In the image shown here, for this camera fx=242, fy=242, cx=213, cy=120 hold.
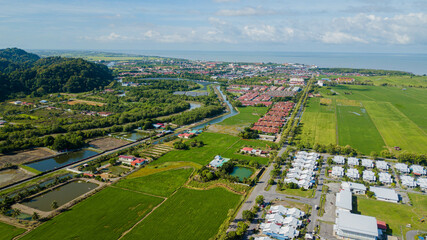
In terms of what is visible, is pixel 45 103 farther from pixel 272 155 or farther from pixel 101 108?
pixel 272 155

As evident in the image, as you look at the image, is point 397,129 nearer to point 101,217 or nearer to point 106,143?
point 101,217

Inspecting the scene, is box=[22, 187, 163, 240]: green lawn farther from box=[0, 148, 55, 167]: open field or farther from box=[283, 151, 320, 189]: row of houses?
box=[0, 148, 55, 167]: open field

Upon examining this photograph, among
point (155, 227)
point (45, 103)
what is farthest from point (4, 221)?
point (45, 103)

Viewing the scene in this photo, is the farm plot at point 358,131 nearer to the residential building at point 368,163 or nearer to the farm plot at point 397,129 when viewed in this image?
the farm plot at point 397,129

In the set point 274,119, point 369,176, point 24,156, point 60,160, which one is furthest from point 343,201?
point 24,156

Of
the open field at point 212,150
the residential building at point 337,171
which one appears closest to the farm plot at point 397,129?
the residential building at point 337,171

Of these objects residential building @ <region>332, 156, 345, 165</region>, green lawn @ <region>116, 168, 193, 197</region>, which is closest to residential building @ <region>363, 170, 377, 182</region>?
residential building @ <region>332, 156, 345, 165</region>
